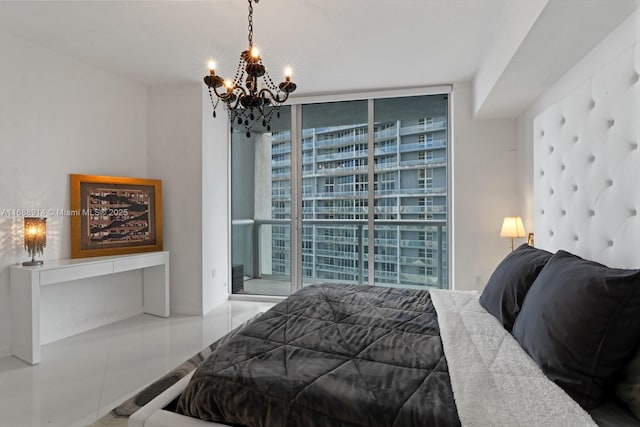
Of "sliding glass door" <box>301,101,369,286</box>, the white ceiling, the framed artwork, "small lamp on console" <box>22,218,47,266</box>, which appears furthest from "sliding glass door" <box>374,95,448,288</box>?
"small lamp on console" <box>22,218,47,266</box>

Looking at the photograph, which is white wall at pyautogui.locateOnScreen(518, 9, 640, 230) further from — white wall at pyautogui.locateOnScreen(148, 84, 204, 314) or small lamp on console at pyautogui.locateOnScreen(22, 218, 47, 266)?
small lamp on console at pyautogui.locateOnScreen(22, 218, 47, 266)

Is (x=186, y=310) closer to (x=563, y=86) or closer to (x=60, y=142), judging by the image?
(x=60, y=142)

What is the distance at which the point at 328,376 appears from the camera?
1.26 m

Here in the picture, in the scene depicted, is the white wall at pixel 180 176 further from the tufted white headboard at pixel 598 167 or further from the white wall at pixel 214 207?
the tufted white headboard at pixel 598 167

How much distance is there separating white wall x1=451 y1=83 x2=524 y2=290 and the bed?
1619 mm

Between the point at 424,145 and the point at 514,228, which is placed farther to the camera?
the point at 424,145

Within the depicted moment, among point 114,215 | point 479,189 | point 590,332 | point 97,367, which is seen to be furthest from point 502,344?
point 114,215

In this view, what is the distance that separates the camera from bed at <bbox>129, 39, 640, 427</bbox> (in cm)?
112

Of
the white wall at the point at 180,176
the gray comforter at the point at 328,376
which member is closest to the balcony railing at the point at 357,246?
the white wall at the point at 180,176

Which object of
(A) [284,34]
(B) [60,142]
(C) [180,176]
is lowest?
(C) [180,176]

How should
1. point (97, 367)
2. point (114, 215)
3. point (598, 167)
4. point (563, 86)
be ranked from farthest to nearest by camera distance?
point (114, 215)
point (97, 367)
point (563, 86)
point (598, 167)

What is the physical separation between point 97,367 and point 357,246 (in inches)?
115

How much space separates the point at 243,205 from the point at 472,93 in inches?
125

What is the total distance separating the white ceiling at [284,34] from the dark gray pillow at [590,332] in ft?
4.68
